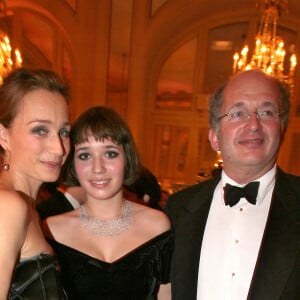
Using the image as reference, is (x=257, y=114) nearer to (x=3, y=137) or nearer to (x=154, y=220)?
(x=154, y=220)

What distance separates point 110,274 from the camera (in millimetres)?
1742

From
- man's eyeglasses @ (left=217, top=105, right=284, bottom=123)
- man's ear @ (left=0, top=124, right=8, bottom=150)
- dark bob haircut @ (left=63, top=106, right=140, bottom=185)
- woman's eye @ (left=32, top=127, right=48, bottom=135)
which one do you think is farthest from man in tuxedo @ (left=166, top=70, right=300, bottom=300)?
man's ear @ (left=0, top=124, right=8, bottom=150)

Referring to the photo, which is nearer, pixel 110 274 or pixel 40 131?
pixel 40 131

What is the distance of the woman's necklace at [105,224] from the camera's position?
1870 mm

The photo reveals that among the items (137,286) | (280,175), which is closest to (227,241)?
(280,175)

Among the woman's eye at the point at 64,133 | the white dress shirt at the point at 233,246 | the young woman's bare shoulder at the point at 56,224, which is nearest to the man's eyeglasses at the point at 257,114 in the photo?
the white dress shirt at the point at 233,246

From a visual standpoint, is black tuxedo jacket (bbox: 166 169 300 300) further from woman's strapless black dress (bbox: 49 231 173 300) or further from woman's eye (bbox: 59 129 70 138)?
woman's eye (bbox: 59 129 70 138)

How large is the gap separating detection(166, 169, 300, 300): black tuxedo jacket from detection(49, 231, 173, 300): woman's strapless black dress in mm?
158

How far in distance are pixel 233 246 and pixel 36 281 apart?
900 millimetres

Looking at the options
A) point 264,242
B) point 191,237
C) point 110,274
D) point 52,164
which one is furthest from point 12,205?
point 264,242

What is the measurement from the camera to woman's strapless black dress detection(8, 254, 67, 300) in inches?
49.1

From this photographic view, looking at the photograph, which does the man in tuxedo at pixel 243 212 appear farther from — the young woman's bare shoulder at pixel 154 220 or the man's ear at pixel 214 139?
the young woman's bare shoulder at pixel 154 220

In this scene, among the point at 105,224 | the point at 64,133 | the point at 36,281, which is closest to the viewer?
the point at 36,281

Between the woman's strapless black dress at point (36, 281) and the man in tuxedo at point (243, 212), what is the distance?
0.66 meters
